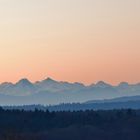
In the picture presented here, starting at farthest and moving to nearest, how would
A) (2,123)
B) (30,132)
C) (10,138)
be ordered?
(2,123)
(30,132)
(10,138)

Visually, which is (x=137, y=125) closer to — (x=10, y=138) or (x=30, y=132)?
(x=30, y=132)

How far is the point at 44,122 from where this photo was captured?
7569 inches

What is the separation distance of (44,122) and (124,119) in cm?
2042

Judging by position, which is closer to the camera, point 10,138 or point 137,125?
point 10,138

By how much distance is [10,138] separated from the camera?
140 meters

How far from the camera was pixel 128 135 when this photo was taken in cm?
16688

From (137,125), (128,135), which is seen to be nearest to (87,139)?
(128,135)

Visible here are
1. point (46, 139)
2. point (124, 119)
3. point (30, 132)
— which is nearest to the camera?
point (46, 139)

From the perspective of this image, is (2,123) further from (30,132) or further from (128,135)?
(128,135)

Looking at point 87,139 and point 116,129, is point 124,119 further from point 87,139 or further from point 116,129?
point 87,139

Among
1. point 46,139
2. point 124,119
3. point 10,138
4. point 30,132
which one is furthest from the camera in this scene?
point 124,119

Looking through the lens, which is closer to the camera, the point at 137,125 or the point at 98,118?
the point at 137,125

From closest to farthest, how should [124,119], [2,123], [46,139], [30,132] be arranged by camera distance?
1. [46,139]
2. [30,132]
3. [2,123]
4. [124,119]

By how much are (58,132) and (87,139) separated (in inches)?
386
